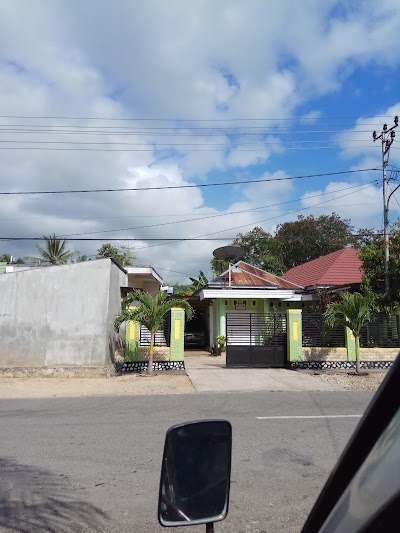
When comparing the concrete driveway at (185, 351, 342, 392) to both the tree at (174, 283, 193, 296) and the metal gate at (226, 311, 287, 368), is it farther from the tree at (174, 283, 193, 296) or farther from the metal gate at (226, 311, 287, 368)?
the tree at (174, 283, 193, 296)

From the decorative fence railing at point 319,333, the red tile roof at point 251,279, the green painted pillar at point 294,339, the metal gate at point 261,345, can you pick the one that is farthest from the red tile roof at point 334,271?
the green painted pillar at point 294,339

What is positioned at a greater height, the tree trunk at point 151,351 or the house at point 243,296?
the house at point 243,296

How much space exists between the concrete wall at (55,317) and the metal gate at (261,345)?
4.79m

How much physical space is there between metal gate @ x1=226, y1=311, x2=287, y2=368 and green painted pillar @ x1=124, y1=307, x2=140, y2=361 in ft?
11.1

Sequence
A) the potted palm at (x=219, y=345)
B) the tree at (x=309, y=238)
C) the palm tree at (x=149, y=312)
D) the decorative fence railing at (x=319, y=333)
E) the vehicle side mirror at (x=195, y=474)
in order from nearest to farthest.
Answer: the vehicle side mirror at (x=195, y=474)
the palm tree at (x=149, y=312)
the decorative fence railing at (x=319, y=333)
the potted palm at (x=219, y=345)
the tree at (x=309, y=238)

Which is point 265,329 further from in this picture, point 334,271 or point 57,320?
point 334,271

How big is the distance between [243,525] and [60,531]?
5.06 ft

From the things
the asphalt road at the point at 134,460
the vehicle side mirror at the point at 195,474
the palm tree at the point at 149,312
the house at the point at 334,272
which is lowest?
the asphalt road at the point at 134,460

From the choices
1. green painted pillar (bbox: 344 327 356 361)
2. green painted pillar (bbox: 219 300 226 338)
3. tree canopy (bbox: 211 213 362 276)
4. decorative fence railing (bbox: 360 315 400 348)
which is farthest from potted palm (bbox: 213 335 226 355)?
tree canopy (bbox: 211 213 362 276)

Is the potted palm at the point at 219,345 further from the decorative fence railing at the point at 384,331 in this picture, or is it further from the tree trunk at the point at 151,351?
the tree trunk at the point at 151,351

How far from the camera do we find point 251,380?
14508mm

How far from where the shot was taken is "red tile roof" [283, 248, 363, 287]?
2556 cm

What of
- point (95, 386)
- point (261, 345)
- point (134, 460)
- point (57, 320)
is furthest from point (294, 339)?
point (134, 460)

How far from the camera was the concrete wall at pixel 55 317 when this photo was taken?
14.8 metres
